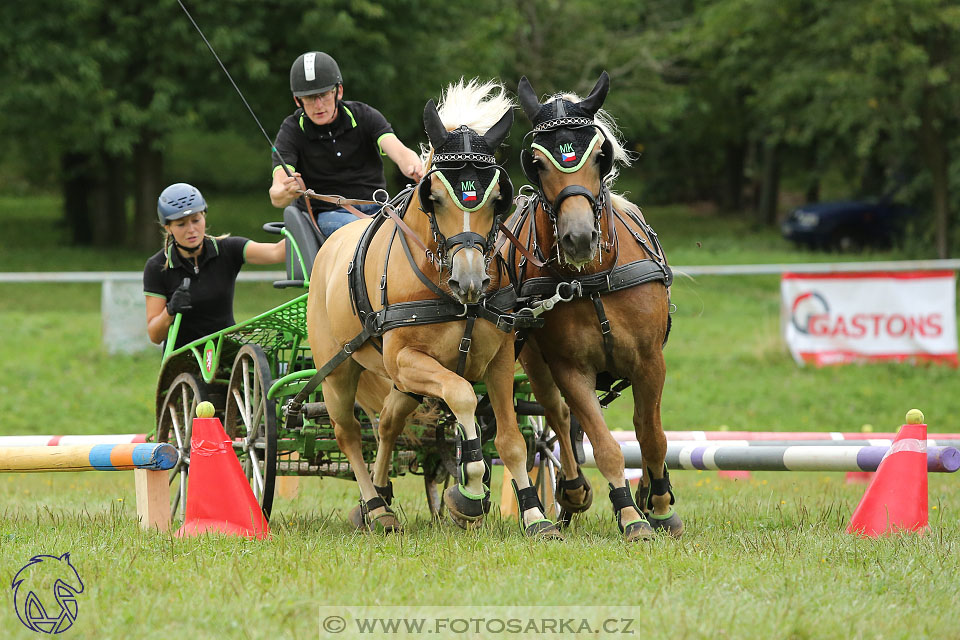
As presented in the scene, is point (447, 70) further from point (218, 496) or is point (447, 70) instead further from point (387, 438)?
point (218, 496)

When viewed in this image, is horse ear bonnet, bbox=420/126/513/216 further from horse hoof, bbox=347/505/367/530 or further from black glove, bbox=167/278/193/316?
black glove, bbox=167/278/193/316

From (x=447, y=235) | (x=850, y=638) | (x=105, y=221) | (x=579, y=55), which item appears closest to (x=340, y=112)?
(x=447, y=235)

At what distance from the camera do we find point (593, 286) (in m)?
5.61

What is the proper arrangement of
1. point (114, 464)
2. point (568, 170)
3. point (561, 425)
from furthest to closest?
point (561, 425)
point (114, 464)
point (568, 170)

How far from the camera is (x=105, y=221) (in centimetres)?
2409

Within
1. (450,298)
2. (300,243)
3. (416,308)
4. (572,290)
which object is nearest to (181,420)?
(300,243)

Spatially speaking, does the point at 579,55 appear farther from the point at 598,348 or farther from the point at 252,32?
the point at 598,348

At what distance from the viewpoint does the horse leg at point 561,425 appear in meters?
6.02

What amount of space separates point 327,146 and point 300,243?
66cm

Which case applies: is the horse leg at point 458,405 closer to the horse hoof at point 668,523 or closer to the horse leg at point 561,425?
the horse leg at point 561,425

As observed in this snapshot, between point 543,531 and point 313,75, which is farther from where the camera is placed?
point 313,75

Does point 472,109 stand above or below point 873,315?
above

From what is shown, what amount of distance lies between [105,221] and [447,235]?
20.4 m

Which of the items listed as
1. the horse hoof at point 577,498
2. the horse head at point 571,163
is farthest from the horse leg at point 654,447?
the horse head at point 571,163
